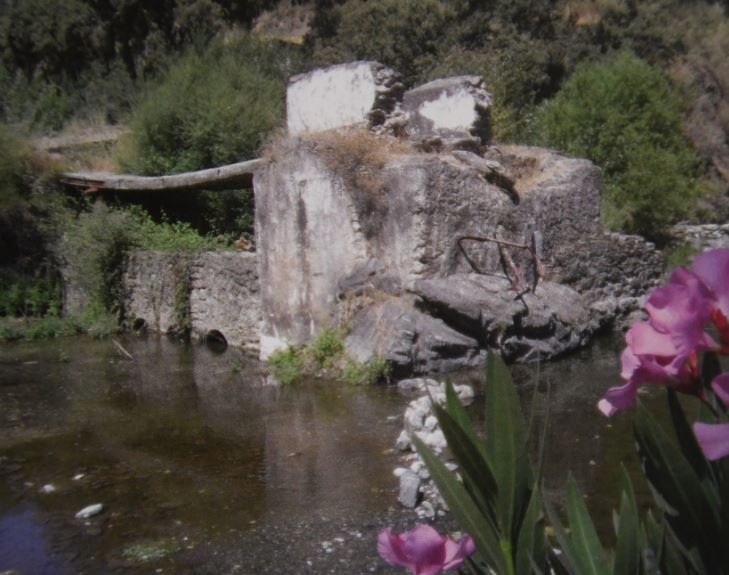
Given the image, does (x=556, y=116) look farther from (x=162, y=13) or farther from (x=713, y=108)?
(x=162, y=13)

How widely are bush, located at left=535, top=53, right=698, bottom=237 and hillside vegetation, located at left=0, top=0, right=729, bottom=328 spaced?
0.13ft

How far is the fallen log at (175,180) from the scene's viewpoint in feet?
42.7

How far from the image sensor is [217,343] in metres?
13.4

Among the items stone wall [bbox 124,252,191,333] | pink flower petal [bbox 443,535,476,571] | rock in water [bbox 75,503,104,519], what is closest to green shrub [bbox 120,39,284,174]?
stone wall [bbox 124,252,191,333]

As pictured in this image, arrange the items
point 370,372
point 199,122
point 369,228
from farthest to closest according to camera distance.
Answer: point 199,122
point 369,228
point 370,372

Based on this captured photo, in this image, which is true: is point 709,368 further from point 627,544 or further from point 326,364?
point 326,364

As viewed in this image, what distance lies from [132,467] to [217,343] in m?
6.54

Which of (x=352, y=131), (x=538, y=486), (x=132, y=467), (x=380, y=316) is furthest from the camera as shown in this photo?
(x=352, y=131)

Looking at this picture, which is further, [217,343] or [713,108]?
[713,108]

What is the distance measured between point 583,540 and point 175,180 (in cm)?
1354

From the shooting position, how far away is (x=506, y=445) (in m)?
1.66

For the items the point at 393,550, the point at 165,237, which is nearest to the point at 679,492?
the point at 393,550

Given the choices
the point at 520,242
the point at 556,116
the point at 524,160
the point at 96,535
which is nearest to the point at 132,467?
the point at 96,535

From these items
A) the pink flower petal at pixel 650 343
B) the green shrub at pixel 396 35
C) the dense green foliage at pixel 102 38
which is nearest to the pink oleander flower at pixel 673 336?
the pink flower petal at pixel 650 343
